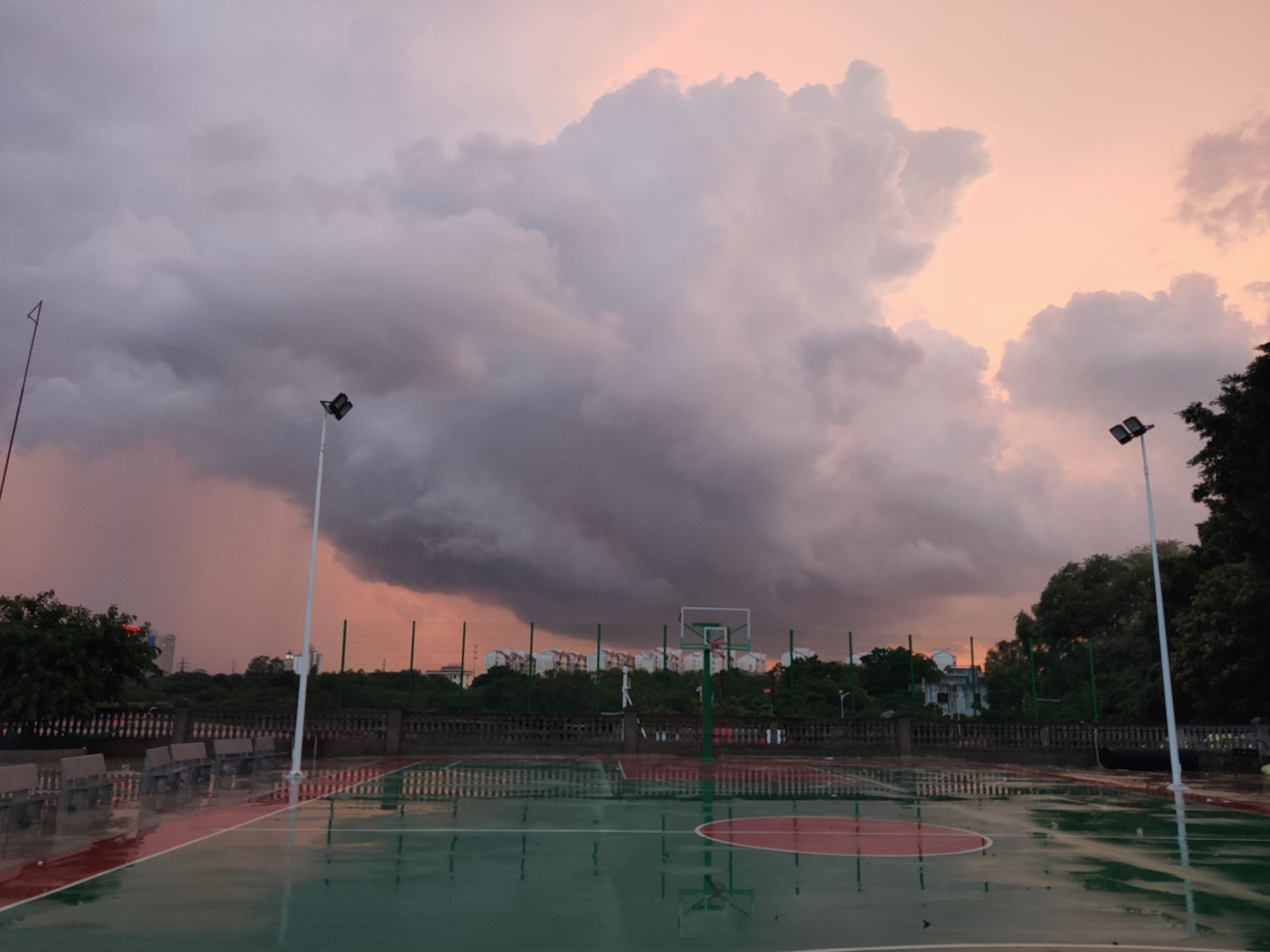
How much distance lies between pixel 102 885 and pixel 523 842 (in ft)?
14.9

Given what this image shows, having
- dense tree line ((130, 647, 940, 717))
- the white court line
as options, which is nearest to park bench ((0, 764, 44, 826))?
the white court line

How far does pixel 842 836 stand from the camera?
12633 mm

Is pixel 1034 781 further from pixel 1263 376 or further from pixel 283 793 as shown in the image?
pixel 283 793

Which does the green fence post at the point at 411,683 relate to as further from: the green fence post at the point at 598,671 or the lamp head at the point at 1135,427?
the lamp head at the point at 1135,427

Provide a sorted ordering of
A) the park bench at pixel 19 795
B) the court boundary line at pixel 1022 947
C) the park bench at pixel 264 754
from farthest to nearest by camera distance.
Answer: the park bench at pixel 264 754
the park bench at pixel 19 795
the court boundary line at pixel 1022 947

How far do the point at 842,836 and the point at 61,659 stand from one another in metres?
19.8

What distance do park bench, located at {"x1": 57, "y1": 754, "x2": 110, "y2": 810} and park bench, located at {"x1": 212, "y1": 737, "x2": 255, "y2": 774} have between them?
5.24 m

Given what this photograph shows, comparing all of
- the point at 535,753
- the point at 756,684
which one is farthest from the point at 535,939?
the point at 756,684

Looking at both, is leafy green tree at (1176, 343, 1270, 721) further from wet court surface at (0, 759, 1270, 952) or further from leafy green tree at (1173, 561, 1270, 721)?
wet court surface at (0, 759, 1270, 952)

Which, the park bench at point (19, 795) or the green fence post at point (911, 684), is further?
the green fence post at point (911, 684)

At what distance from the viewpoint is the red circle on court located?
1141 cm

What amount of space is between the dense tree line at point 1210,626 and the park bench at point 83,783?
28.0 metres

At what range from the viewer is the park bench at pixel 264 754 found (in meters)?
21.8

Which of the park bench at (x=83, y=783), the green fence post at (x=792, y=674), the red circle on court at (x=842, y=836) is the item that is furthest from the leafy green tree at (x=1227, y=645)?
the park bench at (x=83, y=783)
